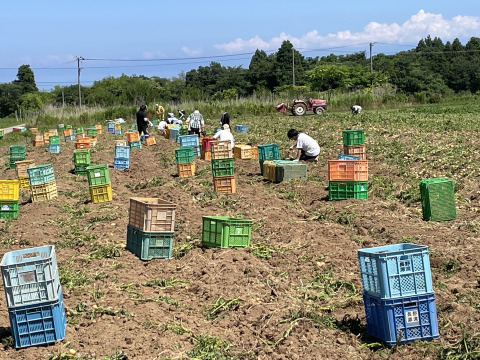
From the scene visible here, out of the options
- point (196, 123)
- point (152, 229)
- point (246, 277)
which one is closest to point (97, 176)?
point (152, 229)

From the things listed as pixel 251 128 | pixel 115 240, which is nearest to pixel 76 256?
pixel 115 240

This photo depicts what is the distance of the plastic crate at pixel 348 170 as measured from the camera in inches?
512

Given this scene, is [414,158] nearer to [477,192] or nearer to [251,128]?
[477,192]

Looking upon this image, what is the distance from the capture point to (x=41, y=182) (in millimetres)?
14438

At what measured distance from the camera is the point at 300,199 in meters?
14.1

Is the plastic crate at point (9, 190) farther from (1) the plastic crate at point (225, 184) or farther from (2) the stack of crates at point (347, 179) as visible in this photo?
(2) the stack of crates at point (347, 179)

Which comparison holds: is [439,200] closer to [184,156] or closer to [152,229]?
[152,229]

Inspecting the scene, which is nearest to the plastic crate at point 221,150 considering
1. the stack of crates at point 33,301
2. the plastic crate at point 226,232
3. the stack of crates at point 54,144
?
the plastic crate at point 226,232

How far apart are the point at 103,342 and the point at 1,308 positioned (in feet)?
5.96

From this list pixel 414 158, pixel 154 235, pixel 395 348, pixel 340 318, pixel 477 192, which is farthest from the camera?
pixel 414 158

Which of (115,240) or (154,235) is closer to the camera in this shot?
(154,235)

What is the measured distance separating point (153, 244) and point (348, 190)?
5052mm

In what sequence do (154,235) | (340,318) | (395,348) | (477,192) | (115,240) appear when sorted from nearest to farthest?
(395,348) → (340,318) → (154,235) → (115,240) → (477,192)

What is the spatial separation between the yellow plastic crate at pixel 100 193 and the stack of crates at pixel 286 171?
3985mm
